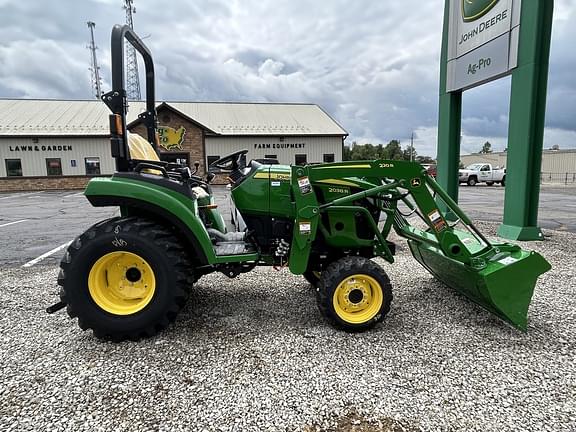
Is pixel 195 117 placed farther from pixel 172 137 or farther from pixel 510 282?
pixel 510 282

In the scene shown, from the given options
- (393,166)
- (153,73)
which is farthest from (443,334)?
(153,73)

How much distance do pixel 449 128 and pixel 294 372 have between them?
7636 mm

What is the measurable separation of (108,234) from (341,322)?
192cm

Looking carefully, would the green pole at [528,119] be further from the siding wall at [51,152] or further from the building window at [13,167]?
the building window at [13,167]

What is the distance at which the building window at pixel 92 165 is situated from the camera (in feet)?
73.5

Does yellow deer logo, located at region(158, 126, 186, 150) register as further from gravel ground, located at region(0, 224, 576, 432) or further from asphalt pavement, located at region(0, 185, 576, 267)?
gravel ground, located at region(0, 224, 576, 432)

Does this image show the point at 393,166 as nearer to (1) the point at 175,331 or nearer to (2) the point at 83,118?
(1) the point at 175,331

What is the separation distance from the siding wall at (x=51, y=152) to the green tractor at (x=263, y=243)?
2158 cm

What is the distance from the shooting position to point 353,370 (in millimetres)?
2463

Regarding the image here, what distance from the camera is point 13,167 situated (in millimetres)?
21859

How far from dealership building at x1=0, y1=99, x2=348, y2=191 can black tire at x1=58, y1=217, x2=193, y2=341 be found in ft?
64.9

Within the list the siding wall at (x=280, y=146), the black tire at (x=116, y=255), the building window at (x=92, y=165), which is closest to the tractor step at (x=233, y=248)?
the black tire at (x=116, y=255)

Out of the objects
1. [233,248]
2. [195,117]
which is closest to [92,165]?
[195,117]

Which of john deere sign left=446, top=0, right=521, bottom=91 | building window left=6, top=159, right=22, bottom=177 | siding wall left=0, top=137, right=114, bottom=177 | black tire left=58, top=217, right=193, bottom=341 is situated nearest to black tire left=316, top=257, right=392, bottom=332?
black tire left=58, top=217, right=193, bottom=341
